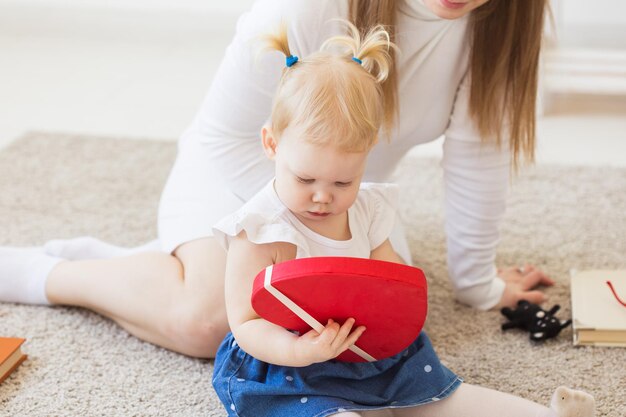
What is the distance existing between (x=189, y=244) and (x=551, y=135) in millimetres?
1358

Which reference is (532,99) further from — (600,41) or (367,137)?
(600,41)

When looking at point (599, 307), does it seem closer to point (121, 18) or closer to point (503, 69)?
point (503, 69)

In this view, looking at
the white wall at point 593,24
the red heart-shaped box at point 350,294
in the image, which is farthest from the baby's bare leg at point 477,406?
the white wall at point 593,24

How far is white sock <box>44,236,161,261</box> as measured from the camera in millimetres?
1561

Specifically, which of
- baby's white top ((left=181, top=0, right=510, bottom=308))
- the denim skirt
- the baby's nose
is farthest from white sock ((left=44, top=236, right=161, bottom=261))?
the baby's nose

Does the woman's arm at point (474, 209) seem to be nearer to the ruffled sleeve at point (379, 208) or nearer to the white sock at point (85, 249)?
the ruffled sleeve at point (379, 208)

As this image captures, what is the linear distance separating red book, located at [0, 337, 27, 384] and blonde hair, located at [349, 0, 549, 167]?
65 centimetres

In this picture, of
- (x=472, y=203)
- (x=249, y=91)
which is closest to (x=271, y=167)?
(x=249, y=91)

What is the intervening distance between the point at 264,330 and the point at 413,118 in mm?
505

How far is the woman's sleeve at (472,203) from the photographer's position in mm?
1439

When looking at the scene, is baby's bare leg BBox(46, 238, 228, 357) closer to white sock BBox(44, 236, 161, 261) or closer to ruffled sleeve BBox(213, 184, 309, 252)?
white sock BBox(44, 236, 161, 261)

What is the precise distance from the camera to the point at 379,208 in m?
1.21

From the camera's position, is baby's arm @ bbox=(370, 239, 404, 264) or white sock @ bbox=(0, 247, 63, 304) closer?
baby's arm @ bbox=(370, 239, 404, 264)

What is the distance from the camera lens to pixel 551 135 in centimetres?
243
